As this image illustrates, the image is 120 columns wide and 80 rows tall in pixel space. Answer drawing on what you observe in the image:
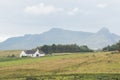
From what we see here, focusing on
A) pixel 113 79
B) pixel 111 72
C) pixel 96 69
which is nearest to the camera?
pixel 113 79

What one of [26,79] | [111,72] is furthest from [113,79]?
[26,79]

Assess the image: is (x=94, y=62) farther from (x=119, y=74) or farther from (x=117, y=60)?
(x=119, y=74)

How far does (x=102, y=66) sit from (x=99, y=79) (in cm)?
2390

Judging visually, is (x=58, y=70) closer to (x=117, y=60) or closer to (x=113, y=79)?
(x=117, y=60)

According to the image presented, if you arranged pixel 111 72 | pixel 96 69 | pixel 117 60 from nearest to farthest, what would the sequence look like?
pixel 111 72 < pixel 96 69 < pixel 117 60

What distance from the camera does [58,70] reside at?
11106cm

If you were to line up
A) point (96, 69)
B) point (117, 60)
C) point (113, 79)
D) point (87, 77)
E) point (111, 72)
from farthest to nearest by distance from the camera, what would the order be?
point (117, 60) → point (96, 69) → point (111, 72) → point (87, 77) → point (113, 79)

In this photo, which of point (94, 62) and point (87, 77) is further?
point (94, 62)

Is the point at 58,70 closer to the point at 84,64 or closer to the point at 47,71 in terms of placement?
the point at 47,71

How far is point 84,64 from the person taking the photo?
118 metres

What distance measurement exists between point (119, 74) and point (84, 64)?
2637cm

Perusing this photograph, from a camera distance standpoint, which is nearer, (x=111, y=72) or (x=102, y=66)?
(x=111, y=72)

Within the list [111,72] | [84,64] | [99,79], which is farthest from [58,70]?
[99,79]

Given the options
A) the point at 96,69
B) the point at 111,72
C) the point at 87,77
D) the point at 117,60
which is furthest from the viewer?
the point at 117,60
